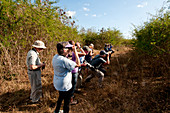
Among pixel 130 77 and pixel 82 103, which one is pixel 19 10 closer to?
pixel 82 103

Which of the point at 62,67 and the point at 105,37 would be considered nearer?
the point at 62,67

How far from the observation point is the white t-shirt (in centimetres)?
177

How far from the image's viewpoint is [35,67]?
7.74 ft

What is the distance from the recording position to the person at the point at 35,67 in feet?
7.65

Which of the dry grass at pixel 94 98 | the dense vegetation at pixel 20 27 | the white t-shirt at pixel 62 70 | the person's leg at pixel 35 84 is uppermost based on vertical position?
the dense vegetation at pixel 20 27

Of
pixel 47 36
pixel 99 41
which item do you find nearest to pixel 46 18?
pixel 47 36

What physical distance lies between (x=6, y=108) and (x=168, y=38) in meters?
6.46

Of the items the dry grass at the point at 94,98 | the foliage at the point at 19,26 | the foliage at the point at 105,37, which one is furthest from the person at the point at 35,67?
the foliage at the point at 105,37

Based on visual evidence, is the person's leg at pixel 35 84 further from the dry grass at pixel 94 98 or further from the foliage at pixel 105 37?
the foliage at pixel 105 37

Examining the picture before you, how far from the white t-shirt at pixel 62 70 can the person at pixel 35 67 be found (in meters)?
0.85

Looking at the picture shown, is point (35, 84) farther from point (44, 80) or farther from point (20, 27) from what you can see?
point (20, 27)

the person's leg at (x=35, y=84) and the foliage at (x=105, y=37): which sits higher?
the foliage at (x=105, y=37)

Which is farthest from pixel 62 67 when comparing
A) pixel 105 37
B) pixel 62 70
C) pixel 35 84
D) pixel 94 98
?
pixel 105 37

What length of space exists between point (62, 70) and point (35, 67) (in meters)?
1.01
